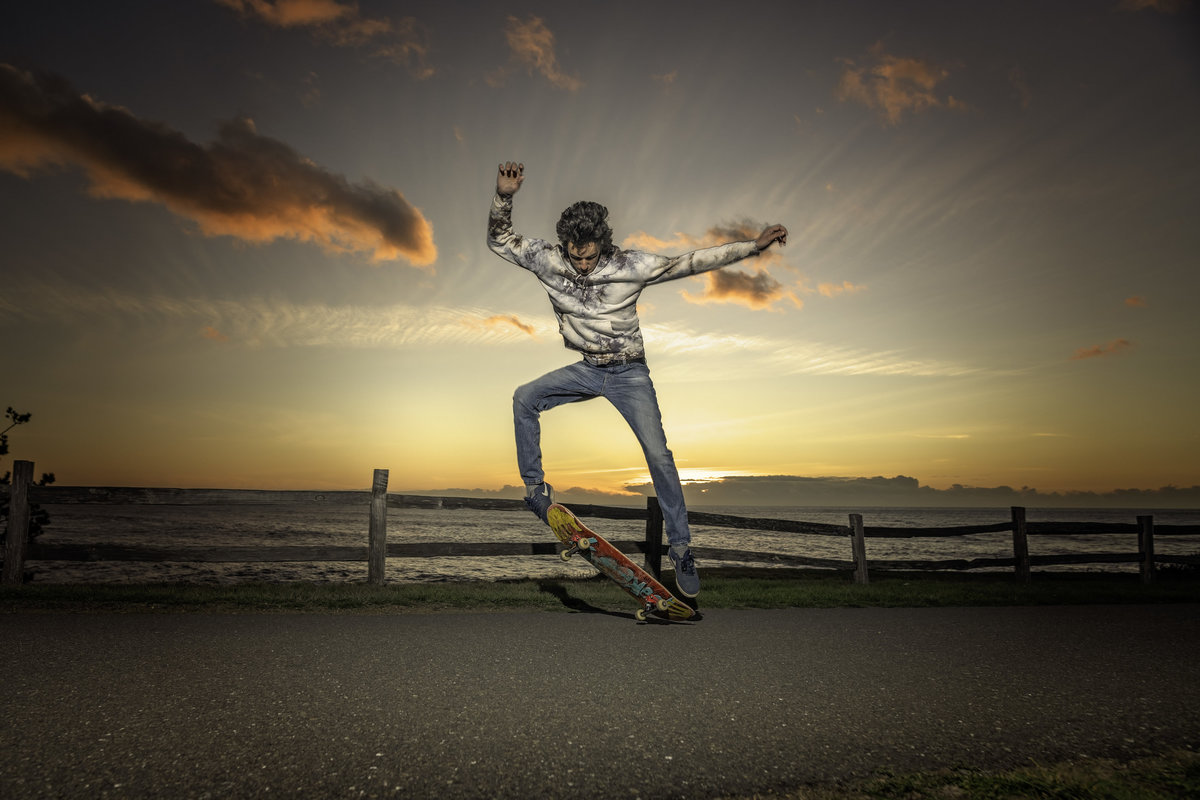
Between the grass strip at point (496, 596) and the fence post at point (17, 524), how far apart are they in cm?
52

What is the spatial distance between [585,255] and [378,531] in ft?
17.1

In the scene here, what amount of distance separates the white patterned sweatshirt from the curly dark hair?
0.13 meters

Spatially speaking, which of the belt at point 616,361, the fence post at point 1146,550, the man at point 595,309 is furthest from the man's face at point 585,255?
the fence post at point 1146,550

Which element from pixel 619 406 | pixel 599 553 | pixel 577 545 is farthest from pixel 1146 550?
pixel 619 406

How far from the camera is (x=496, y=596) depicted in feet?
23.1

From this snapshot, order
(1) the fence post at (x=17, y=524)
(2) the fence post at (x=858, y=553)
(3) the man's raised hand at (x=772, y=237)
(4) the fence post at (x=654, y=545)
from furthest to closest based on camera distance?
(2) the fence post at (x=858, y=553)
(4) the fence post at (x=654, y=545)
(1) the fence post at (x=17, y=524)
(3) the man's raised hand at (x=772, y=237)

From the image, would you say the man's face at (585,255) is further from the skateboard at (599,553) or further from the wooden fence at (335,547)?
the wooden fence at (335,547)

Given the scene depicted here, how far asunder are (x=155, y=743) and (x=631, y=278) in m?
3.83

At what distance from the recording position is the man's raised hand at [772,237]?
14.5 feet

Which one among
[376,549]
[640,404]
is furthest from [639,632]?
[376,549]

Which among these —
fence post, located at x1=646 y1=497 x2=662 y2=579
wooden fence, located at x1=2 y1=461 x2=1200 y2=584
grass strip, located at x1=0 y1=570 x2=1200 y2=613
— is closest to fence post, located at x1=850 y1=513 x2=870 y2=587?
wooden fence, located at x1=2 y1=461 x2=1200 y2=584

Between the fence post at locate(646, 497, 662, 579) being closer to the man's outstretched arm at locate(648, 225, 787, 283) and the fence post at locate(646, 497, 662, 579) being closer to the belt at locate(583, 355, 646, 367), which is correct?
the belt at locate(583, 355, 646, 367)

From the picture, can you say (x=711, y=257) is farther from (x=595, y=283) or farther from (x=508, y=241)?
(x=508, y=241)

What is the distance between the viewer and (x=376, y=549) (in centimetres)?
809
